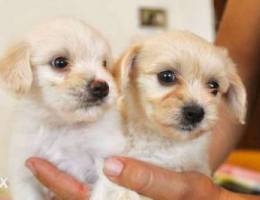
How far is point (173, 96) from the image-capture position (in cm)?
116

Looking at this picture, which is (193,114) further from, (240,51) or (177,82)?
(240,51)

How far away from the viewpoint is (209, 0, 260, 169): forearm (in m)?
1.73

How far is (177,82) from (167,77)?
0.08ft

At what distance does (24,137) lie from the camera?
4.20 ft

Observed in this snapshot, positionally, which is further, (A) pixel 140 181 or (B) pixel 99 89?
(B) pixel 99 89

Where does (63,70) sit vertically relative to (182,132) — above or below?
above

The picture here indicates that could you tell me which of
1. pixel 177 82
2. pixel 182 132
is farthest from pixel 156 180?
pixel 177 82

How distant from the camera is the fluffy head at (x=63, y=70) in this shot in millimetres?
1137

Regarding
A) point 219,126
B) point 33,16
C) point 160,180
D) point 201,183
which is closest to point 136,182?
point 160,180

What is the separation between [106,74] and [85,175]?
0.26 m

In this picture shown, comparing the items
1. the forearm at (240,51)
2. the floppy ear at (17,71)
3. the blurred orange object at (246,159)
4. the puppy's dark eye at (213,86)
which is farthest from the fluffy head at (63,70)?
the blurred orange object at (246,159)

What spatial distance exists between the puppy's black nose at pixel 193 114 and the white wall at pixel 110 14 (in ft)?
2.84

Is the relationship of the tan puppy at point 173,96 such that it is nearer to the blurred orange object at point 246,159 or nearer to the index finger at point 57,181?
the index finger at point 57,181

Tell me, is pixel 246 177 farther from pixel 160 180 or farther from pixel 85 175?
pixel 160 180
